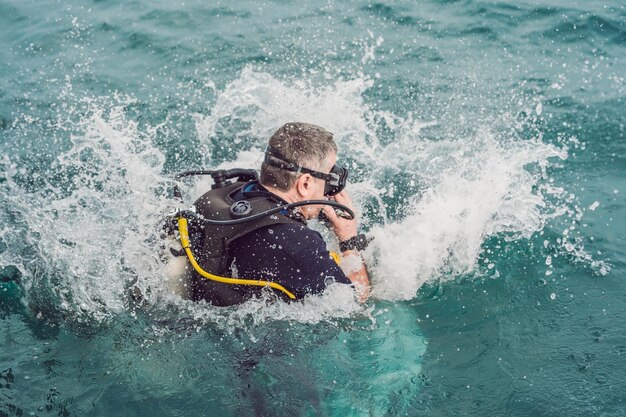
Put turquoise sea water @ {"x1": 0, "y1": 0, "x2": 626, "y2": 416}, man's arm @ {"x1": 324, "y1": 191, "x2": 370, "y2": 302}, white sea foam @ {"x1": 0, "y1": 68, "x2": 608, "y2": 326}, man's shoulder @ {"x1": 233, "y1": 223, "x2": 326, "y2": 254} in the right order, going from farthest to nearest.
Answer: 1. man's arm @ {"x1": 324, "y1": 191, "x2": 370, "y2": 302}
2. white sea foam @ {"x1": 0, "y1": 68, "x2": 608, "y2": 326}
3. turquoise sea water @ {"x1": 0, "y1": 0, "x2": 626, "y2": 416}
4. man's shoulder @ {"x1": 233, "y1": 223, "x2": 326, "y2": 254}

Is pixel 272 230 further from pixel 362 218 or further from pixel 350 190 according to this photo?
pixel 350 190

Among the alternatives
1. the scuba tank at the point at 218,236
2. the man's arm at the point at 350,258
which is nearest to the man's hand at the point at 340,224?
the man's arm at the point at 350,258

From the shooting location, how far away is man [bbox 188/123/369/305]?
12.4ft

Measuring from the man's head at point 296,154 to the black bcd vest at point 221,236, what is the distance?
0.18m

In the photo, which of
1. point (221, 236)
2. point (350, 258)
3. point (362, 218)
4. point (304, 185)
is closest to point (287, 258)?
point (221, 236)

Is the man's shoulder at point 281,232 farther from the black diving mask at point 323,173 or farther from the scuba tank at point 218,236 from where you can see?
the black diving mask at point 323,173

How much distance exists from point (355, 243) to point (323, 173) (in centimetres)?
79

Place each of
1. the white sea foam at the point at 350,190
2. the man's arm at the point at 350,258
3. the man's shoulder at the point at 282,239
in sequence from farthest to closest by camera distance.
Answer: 1. the man's arm at the point at 350,258
2. the white sea foam at the point at 350,190
3. the man's shoulder at the point at 282,239

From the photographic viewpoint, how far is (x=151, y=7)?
11633 millimetres

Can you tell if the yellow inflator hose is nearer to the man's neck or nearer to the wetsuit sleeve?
the wetsuit sleeve

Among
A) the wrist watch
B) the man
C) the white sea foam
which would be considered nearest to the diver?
the man

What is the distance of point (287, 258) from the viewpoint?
3.78 m

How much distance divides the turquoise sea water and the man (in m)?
0.33

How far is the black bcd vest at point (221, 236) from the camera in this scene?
380 cm
